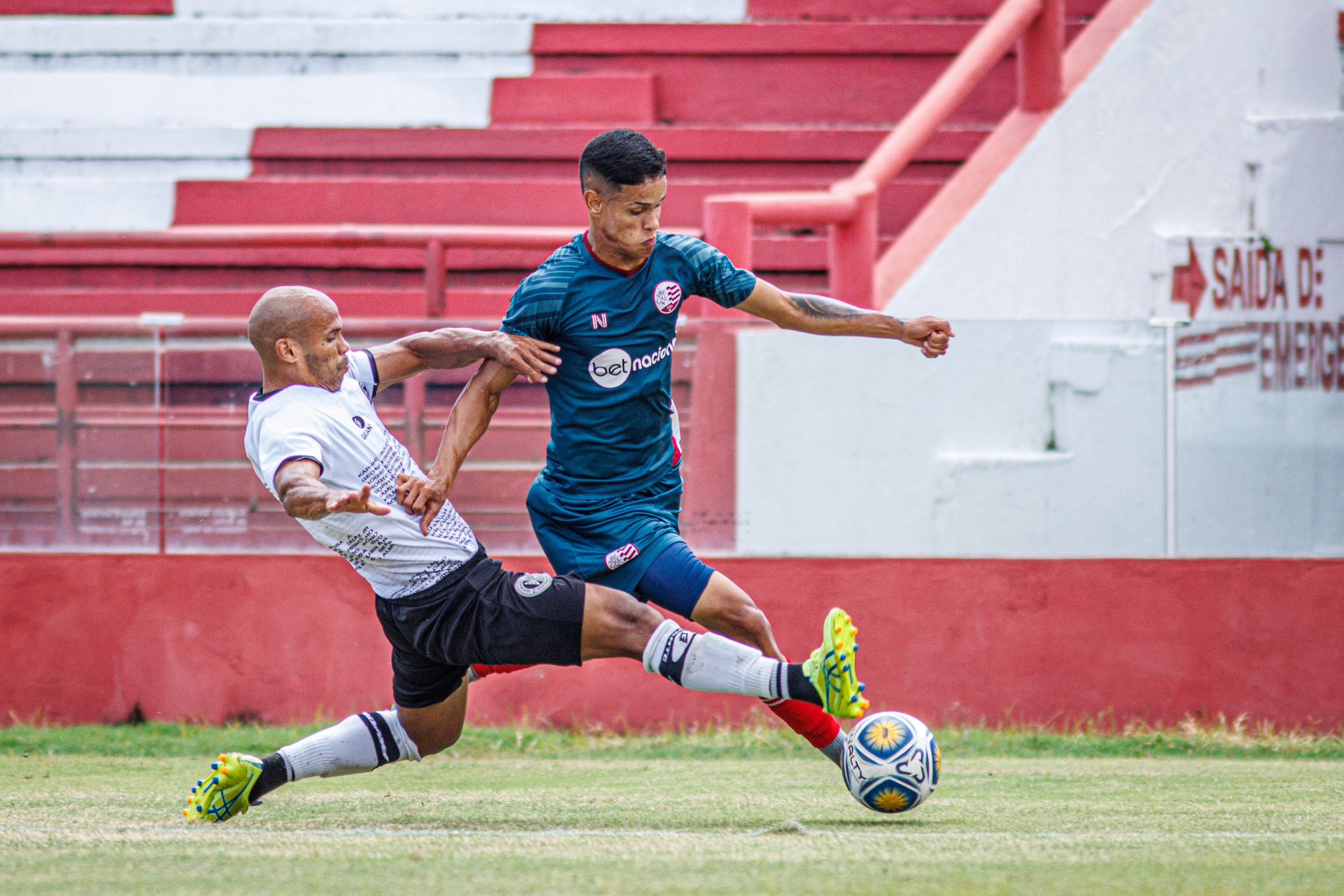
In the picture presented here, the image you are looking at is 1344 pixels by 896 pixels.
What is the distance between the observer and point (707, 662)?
13.9 ft

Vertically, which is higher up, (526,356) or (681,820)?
(526,356)

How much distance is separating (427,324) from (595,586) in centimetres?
310

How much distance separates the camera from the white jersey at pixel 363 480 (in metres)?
4.17

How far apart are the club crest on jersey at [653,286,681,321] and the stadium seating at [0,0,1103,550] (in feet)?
14.0

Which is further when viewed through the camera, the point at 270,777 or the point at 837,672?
the point at 270,777

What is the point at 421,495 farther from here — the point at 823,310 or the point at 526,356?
the point at 823,310

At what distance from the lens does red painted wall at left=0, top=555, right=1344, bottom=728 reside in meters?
6.92

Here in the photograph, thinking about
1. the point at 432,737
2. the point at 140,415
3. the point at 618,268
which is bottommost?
the point at 432,737

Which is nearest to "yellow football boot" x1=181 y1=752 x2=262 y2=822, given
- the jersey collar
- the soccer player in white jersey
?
the soccer player in white jersey

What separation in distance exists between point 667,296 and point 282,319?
1138mm

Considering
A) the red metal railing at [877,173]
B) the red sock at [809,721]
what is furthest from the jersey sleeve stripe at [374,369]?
the red metal railing at [877,173]

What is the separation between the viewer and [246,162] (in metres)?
10.5

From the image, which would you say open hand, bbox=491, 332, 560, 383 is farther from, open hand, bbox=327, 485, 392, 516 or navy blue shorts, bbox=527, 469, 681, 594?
open hand, bbox=327, 485, 392, 516

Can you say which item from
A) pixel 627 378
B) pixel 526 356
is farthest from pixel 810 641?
pixel 526 356
